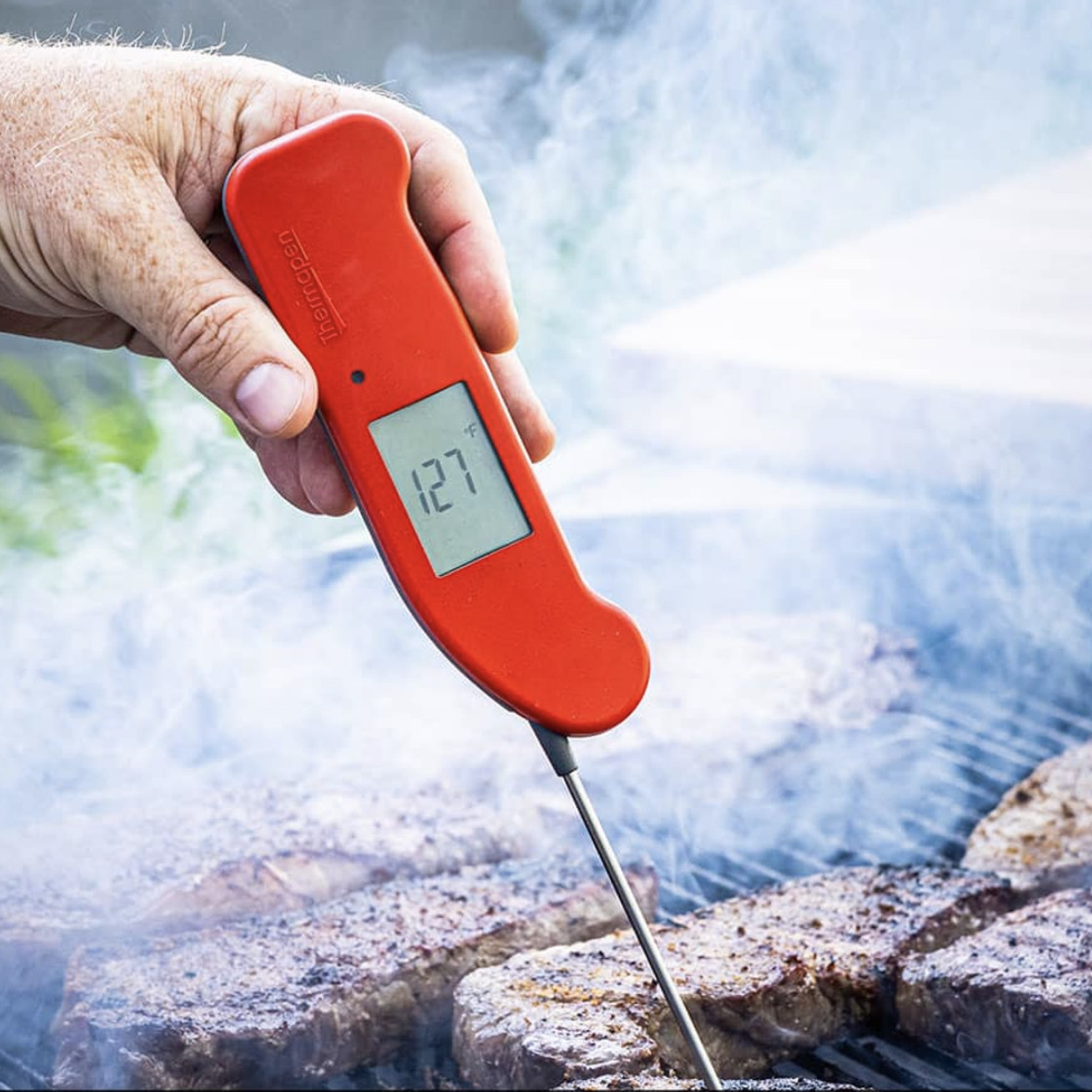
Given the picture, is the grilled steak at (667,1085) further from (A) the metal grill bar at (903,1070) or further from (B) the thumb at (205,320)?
(B) the thumb at (205,320)

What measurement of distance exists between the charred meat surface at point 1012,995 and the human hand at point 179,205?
99 centimetres

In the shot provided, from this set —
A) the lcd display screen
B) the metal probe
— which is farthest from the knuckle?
the metal probe

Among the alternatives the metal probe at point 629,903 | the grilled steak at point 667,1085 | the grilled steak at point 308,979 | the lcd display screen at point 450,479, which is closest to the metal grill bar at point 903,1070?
the grilled steak at point 667,1085

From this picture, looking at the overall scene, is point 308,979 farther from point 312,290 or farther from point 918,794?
point 918,794

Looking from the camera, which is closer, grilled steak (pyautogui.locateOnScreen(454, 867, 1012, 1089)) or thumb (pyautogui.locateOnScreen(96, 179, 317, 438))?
thumb (pyautogui.locateOnScreen(96, 179, 317, 438))

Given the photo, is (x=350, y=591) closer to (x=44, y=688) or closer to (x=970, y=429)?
(x=44, y=688)

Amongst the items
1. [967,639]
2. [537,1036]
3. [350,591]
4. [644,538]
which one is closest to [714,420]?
[644,538]

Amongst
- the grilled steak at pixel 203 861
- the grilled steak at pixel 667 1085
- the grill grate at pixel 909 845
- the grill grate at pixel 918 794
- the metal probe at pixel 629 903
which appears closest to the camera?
the metal probe at pixel 629 903

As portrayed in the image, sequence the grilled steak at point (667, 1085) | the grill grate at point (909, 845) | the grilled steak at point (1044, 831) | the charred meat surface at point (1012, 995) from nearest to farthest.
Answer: the grilled steak at point (667, 1085)
the charred meat surface at point (1012, 995)
the grill grate at point (909, 845)
the grilled steak at point (1044, 831)

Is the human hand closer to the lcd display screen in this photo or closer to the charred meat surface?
the lcd display screen

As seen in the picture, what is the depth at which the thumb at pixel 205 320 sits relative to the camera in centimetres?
125

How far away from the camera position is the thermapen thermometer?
127 centimetres

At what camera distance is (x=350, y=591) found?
2564 mm

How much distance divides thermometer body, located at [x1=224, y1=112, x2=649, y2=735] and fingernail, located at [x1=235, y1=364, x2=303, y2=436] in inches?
1.5
